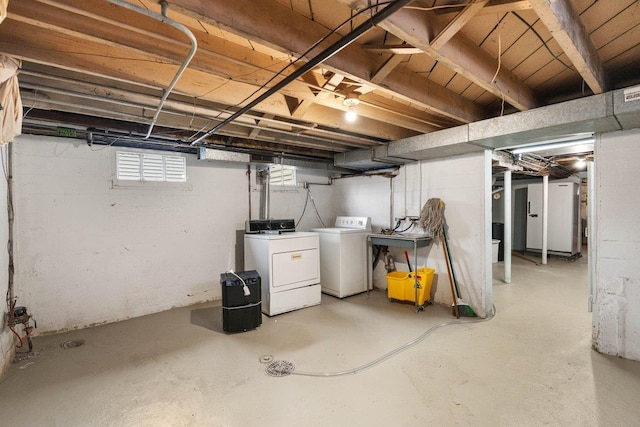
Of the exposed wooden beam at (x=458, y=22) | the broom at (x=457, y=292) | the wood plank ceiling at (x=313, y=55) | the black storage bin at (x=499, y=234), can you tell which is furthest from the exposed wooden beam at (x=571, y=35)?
the black storage bin at (x=499, y=234)

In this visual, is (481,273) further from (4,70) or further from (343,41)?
(4,70)

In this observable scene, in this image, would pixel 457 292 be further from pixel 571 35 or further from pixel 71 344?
pixel 71 344

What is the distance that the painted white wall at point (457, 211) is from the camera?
3467 millimetres

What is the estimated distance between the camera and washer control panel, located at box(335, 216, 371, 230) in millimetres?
4629

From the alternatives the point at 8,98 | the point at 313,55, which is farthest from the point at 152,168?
the point at 313,55

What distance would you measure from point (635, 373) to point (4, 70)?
4.67 metres

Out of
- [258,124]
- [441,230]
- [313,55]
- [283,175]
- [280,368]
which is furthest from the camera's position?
[283,175]

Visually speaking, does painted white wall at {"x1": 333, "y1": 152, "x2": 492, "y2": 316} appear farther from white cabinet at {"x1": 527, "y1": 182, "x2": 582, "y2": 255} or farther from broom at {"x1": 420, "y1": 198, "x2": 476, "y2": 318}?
white cabinet at {"x1": 527, "y1": 182, "x2": 582, "y2": 255}

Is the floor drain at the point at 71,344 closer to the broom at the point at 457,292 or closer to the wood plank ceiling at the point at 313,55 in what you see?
the wood plank ceiling at the point at 313,55

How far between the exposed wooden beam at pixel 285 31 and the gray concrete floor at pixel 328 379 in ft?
7.18

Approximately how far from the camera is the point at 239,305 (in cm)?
309

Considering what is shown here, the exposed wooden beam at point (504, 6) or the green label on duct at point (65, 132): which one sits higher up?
the exposed wooden beam at point (504, 6)

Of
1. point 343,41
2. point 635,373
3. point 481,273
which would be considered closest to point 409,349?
point 481,273

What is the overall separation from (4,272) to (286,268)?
2.72 meters
